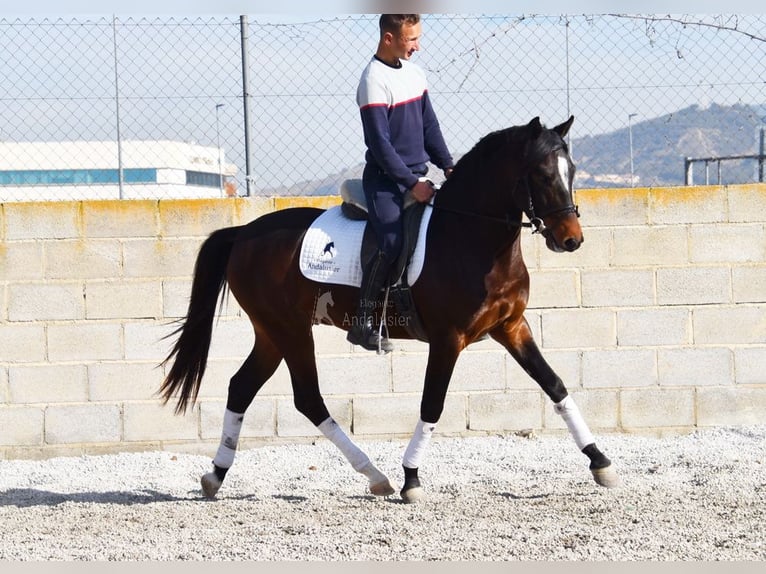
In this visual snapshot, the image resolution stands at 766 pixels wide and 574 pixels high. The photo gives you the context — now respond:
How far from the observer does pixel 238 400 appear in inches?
243

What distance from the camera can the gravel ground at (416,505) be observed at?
468 centimetres

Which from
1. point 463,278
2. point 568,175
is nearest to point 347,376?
point 463,278

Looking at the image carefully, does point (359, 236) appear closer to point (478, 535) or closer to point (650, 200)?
point (478, 535)

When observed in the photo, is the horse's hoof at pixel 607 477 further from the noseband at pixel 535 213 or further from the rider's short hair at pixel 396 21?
the rider's short hair at pixel 396 21

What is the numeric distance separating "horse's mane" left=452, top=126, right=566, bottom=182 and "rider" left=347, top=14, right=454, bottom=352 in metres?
0.25

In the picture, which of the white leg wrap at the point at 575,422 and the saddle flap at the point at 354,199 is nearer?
the white leg wrap at the point at 575,422

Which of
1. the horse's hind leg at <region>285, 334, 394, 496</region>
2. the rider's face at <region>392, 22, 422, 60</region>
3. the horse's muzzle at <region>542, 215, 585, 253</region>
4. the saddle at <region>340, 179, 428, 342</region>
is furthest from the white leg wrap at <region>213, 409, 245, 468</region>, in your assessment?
the rider's face at <region>392, 22, 422, 60</region>

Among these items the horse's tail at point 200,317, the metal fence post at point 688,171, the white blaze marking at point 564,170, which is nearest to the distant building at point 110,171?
the horse's tail at point 200,317

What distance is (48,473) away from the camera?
22.8ft

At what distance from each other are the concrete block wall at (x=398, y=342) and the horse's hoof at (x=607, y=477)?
65.4 inches

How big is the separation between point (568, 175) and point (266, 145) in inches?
113

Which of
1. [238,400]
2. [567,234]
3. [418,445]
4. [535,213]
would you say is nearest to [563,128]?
[535,213]

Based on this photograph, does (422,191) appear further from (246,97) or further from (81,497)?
(81,497)

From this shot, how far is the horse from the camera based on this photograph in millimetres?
5441
